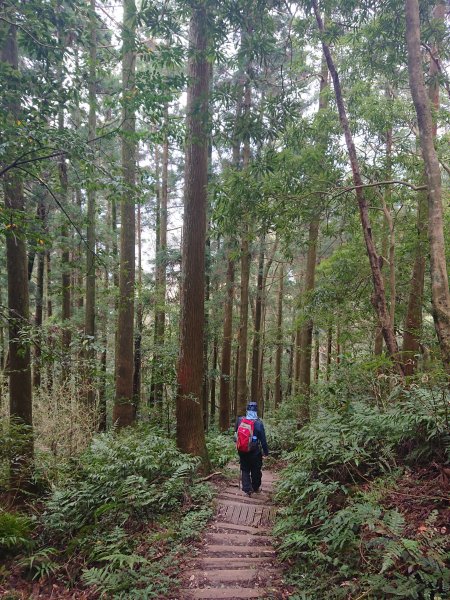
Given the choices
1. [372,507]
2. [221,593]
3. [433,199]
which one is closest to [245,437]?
[221,593]

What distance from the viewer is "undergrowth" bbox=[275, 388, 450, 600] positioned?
286cm

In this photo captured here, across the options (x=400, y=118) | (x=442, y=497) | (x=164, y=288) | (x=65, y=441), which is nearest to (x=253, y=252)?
(x=164, y=288)

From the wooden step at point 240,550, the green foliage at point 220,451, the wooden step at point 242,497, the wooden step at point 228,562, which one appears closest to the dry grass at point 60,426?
the green foliage at point 220,451

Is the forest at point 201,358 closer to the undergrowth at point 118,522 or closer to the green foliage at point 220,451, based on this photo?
the undergrowth at point 118,522

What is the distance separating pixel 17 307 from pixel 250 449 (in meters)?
4.38

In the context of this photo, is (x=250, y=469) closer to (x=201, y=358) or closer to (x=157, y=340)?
(x=201, y=358)

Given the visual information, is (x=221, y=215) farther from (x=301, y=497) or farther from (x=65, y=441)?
(x=65, y=441)

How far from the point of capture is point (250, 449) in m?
6.36

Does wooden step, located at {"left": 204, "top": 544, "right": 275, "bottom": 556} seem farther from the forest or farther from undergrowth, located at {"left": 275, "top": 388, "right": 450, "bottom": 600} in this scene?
undergrowth, located at {"left": 275, "top": 388, "right": 450, "bottom": 600}

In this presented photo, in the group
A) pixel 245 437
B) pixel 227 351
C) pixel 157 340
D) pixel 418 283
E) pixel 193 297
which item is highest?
pixel 418 283

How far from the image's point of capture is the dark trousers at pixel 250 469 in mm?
6500

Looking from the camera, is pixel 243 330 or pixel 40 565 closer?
pixel 40 565

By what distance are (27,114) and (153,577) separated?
509 cm

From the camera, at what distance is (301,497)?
4.71m
